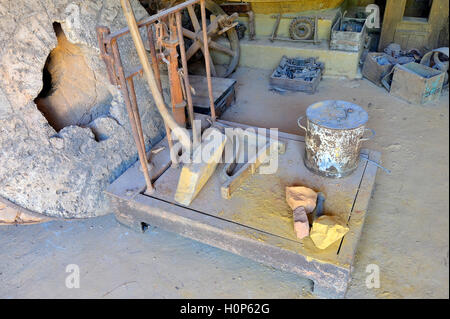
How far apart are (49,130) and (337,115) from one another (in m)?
2.40

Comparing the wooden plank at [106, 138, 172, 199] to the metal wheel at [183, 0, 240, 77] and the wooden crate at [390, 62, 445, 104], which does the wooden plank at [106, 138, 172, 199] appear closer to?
the metal wheel at [183, 0, 240, 77]

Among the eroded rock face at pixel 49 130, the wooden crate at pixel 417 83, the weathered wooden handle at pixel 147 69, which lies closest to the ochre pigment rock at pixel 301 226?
the weathered wooden handle at pixel 147 69

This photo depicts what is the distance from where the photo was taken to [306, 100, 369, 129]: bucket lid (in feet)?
9.32

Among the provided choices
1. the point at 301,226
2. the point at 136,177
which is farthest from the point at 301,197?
the point at 136,177

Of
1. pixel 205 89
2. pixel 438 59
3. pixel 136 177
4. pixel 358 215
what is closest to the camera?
pixel 358 215

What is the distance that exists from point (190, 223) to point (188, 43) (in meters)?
3.85

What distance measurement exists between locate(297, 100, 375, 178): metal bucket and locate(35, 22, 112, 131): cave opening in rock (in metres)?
1.94

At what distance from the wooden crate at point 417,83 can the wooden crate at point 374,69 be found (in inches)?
10.2

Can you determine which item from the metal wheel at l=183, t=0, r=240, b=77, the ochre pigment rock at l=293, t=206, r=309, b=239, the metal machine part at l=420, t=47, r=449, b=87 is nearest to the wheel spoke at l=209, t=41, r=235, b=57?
the metal wheel at l=183, t=0, r=240, b=77

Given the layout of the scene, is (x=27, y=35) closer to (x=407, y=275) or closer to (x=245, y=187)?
(x=245, y=187)

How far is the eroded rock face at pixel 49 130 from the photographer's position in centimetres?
278

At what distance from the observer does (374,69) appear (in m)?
5.26

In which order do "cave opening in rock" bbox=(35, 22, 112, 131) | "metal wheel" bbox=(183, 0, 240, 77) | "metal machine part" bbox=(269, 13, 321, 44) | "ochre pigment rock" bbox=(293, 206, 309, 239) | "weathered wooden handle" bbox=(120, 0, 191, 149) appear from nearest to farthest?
1. "weathered wooden handle" bbox=(120, 0, 191, 149)
2. "ochre pigment rock" bbox=(293, 206, 309, 239)
3. "cave opening in rock" bbox=(35, 22, 112, 131)
4. "metal wheel" bbox=(183, 0, 240, 77)
5. "metal machine part" bbox=(269, 13, 321, 44)

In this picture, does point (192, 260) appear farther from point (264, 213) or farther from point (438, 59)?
point (438, 59)
